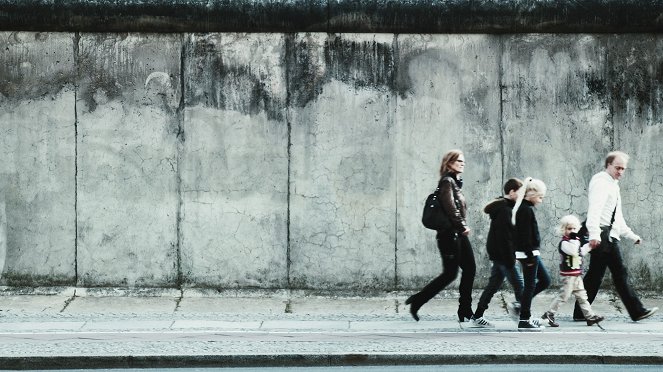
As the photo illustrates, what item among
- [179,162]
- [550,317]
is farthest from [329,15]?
[550,317]

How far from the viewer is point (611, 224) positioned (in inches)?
535

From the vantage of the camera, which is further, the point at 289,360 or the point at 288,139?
the point at 288,139

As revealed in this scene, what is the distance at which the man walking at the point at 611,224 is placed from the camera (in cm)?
1348

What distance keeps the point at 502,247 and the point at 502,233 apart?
5.6 inches

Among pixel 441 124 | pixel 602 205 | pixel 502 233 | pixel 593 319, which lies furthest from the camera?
pixel 441 124

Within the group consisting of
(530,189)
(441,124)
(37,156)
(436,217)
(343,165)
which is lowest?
(436,217)

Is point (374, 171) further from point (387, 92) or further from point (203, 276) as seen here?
point (203, 276)

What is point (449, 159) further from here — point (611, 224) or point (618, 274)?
point (618, 274)

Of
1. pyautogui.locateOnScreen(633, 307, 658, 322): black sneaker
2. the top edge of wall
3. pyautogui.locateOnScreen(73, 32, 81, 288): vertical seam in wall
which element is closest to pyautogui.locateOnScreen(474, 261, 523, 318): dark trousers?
pyautogui.locateOnScreen(633, 307, 658, 322): black sneaker

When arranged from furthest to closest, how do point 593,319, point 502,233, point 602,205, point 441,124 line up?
1. point 441,124
2. point 602,205
3. point 593,319
4. point 502,233

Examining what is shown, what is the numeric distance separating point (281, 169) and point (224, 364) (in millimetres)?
4048

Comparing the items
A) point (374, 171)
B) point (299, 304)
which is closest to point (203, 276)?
point (299, 304)

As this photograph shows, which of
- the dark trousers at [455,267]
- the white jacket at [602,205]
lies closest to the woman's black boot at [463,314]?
the dark trousers at [455,267]

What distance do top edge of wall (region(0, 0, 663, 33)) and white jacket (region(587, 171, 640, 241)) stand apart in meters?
2.42
